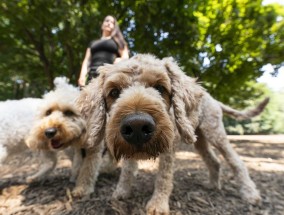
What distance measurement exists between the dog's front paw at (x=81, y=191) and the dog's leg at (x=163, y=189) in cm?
→ 90

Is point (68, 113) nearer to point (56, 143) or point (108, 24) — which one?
point (56, 143)

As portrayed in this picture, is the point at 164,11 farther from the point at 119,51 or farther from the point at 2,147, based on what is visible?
the point at 2,147

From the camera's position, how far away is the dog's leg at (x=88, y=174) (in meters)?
3.59

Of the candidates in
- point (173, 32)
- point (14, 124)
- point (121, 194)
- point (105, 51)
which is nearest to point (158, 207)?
point (121, 194)

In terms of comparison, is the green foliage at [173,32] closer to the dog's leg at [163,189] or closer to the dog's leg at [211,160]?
the dog's leg at [211,160]

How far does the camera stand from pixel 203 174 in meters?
4.98

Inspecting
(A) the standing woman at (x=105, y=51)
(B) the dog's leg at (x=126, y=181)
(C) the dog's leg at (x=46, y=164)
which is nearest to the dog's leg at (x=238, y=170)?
(B) the dog's leg at (x=126, y=181)

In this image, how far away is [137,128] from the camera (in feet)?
7.27

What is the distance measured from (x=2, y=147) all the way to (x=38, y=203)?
0.83 metres

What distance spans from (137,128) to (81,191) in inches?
68.7

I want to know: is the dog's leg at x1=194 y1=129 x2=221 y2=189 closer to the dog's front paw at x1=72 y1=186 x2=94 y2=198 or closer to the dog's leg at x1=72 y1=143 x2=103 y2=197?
the dog's leg at x1=72 y1=143 x2=103 y2=197

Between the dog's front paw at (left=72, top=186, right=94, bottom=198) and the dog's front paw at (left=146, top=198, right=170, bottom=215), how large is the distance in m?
0.92

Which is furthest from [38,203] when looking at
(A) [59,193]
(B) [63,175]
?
(B) [63,175]

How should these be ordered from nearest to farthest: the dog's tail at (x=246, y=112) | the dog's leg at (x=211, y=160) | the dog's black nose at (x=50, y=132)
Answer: the dog's black nose at (x=50, y=132) → the dog's leg at (x=211, y=160) → the dog's tail at (x=246, y=112)
